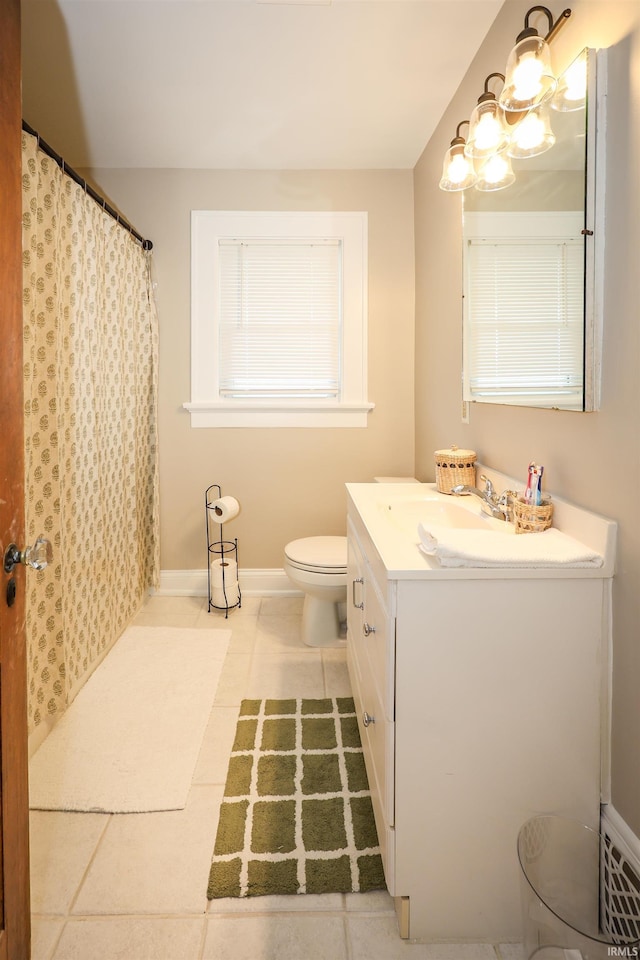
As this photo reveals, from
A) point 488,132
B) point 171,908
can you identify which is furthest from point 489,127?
point 171,908

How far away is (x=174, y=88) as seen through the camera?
238 centimetres

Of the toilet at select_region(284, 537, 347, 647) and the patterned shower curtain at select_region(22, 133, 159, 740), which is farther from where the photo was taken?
the toilet at select_region(284, 537, 347, 647)

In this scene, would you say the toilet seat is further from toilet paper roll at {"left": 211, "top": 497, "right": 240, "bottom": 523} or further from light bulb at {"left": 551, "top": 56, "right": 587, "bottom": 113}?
light bulb at {"left": 551, "top": 56, "right": 587, "bottom": 113}

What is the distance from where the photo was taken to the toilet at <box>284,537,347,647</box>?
8.38 feet

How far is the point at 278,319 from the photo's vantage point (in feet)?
10.8

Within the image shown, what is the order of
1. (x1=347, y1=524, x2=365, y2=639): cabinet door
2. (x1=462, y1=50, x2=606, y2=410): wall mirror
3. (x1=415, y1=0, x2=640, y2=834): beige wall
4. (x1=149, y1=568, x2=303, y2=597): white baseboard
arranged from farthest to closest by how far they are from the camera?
1. (x1=149, y1=568, x2=303, y2=597): white baseboard
2. (x1=347, y1=524, x2=365, y2=639): cabinet door
3. (x1=462, y1=50, x2=606, y2=410): wall mirror
4. (x1=415, y1=0, x2=640, y2=834): beige wall

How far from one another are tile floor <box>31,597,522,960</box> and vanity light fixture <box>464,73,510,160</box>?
2.06m

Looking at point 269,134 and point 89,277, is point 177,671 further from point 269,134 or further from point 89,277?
point 269,134

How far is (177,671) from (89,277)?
5.54 ft

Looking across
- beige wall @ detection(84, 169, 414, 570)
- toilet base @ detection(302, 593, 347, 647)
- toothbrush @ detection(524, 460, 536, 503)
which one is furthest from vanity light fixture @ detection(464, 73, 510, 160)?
toilet base @ detection(302, 593, 347, 647)

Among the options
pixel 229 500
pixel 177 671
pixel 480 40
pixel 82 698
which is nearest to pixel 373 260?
pixel 480 40

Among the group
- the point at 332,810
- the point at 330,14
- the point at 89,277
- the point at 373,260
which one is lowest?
the point at 332,810

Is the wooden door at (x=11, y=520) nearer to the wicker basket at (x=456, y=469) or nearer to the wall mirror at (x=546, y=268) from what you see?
the wall mirror at (x=546, y=268)

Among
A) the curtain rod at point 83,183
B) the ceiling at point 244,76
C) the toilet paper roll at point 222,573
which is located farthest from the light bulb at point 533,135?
the toilet paper roll at point 222,573
